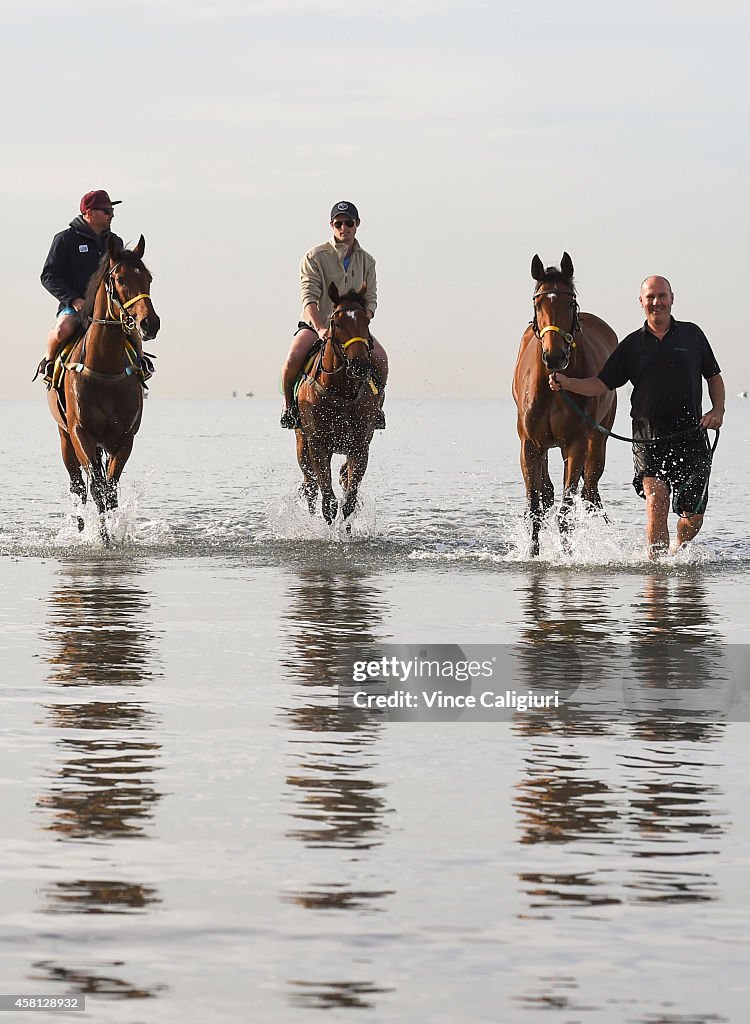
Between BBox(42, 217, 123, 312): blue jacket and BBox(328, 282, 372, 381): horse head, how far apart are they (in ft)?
7.24

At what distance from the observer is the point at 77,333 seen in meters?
15.2

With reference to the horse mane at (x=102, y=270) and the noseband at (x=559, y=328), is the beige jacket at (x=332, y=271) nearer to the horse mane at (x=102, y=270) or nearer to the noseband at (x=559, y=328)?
the horse mane at (x=102, y=270)

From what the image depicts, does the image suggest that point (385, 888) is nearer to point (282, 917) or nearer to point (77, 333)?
point (282, 917)

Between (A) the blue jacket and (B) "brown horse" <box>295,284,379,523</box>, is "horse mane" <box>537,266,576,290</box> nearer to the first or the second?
(B) "brown horse" <box>295,284,379,523</box>

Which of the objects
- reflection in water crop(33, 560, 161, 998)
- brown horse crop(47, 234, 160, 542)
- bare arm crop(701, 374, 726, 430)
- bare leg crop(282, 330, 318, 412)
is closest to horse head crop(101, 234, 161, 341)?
brown horse crop(47, 234, 160, 542)

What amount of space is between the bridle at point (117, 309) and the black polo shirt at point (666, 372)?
3876mm

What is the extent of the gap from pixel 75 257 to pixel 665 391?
5.64 meters

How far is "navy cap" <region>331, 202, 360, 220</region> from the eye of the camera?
15391mm

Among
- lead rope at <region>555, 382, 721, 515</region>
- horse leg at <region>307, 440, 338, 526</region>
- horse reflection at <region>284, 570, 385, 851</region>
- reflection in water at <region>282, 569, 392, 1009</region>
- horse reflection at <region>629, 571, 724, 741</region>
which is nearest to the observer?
reflection in water at <region>282, 569, 392, 1009</region>

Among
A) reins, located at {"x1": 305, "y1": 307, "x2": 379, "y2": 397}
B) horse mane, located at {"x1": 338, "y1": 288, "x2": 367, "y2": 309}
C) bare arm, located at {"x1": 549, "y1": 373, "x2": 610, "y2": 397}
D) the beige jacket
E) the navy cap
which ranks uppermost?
the navy cap

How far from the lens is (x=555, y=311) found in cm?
1295

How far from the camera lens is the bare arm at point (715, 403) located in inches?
496

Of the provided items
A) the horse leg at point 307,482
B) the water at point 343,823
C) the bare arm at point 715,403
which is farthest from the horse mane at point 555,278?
the horse leg at point 307,482
